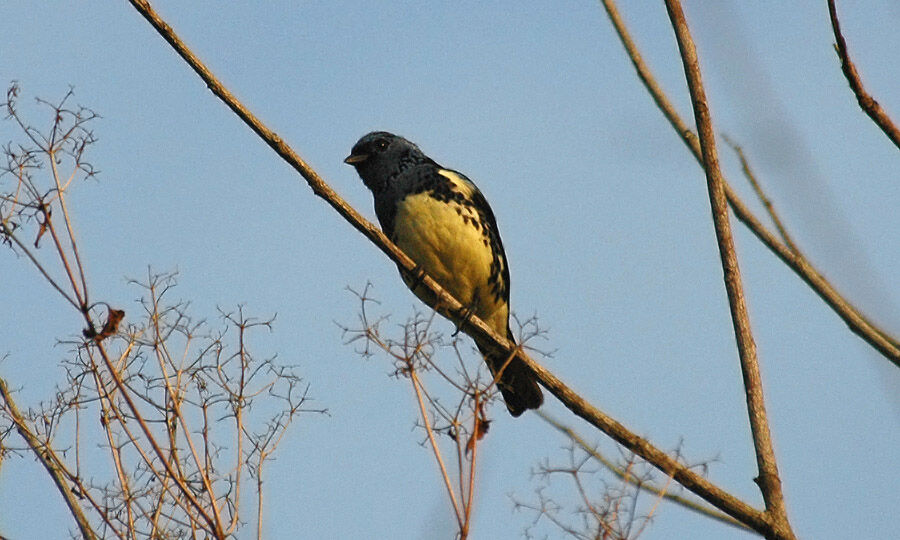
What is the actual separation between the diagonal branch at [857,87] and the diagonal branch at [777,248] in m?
0.58

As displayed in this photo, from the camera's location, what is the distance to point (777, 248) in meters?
3.30

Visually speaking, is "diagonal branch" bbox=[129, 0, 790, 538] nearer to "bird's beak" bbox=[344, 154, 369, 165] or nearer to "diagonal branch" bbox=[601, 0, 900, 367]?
"diagonal branch" bbox=[601, 0, 900, 367]

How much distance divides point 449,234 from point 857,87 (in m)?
3.53

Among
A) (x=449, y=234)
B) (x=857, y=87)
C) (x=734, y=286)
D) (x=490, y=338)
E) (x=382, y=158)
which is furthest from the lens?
(x=382, y=158)

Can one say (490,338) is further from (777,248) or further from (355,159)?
(355,159)

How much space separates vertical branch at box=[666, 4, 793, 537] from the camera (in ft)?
9.80

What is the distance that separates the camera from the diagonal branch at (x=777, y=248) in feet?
9.97

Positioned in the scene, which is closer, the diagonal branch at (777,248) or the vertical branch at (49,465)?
the vertical branch at (49,465)

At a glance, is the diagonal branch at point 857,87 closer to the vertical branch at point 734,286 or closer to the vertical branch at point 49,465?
the vertical branch at point 734,286

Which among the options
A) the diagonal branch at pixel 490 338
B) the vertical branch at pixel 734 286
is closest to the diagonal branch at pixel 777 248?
the vertical branch at pixel 734 286

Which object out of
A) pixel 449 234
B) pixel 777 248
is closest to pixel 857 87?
pixel 777 248

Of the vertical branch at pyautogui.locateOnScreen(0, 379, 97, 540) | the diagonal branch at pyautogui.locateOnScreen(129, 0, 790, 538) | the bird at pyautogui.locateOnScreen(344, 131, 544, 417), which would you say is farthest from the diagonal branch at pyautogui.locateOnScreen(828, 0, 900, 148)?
the bird at pyautogui.locateOnScreen(344, 131, 544, 417)

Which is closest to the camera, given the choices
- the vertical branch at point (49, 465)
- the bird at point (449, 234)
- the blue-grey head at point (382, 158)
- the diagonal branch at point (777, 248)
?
the vertical branch at point (49, 465)

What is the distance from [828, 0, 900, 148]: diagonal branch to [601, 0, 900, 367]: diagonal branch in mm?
582
